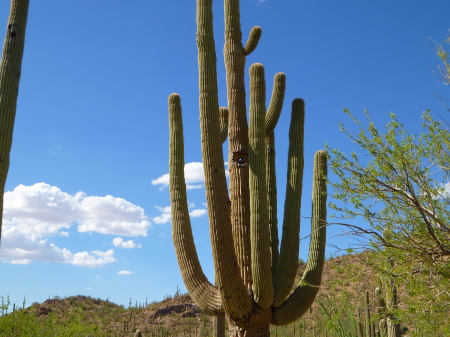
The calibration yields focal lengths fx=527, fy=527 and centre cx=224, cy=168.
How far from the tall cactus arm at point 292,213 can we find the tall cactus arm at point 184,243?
1046 mm

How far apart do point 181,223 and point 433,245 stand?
3831 millimetres

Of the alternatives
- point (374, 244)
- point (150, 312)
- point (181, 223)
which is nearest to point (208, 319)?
point (150, 312)

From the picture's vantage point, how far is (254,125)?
8.31 meters

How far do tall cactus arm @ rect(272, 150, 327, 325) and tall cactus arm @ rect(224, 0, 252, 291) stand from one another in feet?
2.80

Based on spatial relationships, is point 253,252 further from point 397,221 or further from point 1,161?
point 1,161

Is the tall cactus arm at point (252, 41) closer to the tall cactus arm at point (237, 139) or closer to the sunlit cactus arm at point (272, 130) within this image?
the tall cactus arm at point (237, 139)

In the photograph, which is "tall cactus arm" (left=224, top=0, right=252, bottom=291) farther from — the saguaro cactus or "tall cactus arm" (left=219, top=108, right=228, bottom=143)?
"tall cactus arm" (left=219, top=108, right=228, bottom=143)

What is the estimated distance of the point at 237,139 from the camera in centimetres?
870

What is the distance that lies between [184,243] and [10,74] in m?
3.69

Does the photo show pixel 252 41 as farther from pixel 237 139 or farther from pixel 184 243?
pixel 184 243

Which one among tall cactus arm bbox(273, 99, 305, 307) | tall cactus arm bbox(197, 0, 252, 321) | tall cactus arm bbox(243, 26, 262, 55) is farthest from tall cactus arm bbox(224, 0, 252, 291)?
tall cactus arm bbox(273, 99, 305, 307)

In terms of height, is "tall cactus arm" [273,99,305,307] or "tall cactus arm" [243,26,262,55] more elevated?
"tall cactus arm" [243,26,262,55]

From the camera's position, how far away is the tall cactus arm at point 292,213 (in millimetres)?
8320

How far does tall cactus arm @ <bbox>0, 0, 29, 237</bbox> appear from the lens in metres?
6.11
